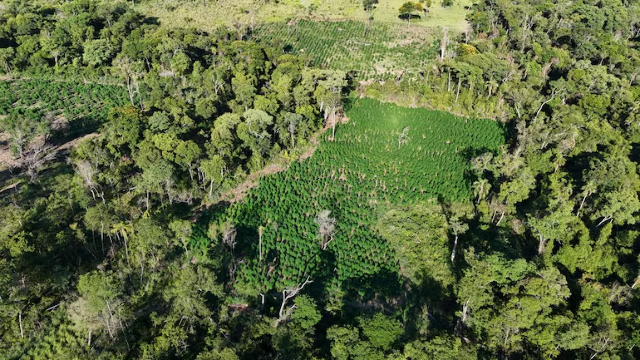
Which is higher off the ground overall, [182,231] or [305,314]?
[182,231]

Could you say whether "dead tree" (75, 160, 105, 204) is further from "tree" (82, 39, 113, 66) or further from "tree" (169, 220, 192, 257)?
"tree" (82, 39, 113, 66)

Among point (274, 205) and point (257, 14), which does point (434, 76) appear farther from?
point (257, 14)

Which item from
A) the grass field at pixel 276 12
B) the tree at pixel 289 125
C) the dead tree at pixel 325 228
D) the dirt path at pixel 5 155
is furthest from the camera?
the grass field at pixel 276 12

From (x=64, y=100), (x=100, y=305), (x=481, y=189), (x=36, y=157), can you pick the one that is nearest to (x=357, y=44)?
(x=481, y=189)

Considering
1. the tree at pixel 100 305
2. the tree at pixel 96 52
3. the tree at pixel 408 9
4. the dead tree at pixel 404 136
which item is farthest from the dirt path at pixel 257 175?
the tree at pixel 408 9

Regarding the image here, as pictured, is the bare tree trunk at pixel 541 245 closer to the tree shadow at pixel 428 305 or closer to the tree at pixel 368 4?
the tree shadow at pixel 428 305

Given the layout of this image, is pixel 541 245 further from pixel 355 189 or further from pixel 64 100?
pixel 64 100

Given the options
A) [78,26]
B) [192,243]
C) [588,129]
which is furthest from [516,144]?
[78,26]
